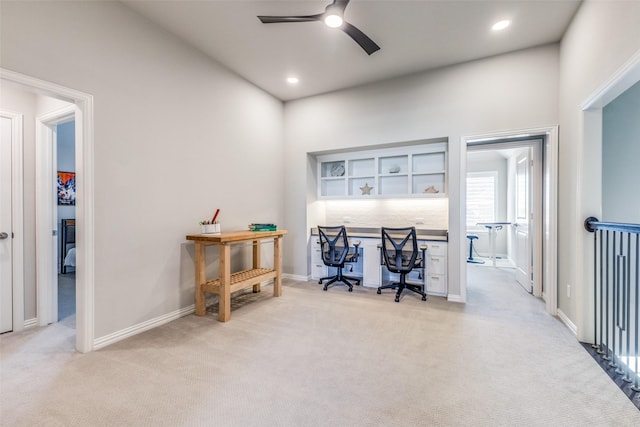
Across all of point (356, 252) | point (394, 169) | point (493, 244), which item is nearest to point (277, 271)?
point (356, 252)

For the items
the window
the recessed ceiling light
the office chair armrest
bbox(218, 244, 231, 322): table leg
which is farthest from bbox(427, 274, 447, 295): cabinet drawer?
the window

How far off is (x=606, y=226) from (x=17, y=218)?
5.21 meters

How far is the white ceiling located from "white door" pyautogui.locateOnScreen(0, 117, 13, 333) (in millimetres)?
1758

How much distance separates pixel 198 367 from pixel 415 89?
4026mm

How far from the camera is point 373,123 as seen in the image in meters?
4.14

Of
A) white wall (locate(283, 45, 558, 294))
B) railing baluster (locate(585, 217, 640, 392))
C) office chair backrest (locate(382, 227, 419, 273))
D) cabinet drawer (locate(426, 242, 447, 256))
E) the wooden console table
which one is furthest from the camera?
cabinet drawer (locate(426, 242, 447, 256))

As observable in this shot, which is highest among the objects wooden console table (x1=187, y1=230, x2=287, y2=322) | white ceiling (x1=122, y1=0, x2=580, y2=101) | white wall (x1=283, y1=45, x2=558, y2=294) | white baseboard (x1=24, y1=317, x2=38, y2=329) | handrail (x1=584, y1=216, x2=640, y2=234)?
white ceiling (x1=122, y1=0, x2=580, y2=101)

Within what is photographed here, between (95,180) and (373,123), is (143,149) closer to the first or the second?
(95,180)

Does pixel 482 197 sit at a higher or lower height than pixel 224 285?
higher

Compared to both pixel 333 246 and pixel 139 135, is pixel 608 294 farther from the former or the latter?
pixel 139 135

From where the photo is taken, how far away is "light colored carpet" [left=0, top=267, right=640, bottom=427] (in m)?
1.58

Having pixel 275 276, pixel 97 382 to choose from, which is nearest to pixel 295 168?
pixel 275 276

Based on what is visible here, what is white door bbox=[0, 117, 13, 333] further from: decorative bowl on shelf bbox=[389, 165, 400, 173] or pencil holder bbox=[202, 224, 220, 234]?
decorative bowl on shelf bbox=[389, 165, 400, 173]

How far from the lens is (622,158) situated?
2818 millimetres
